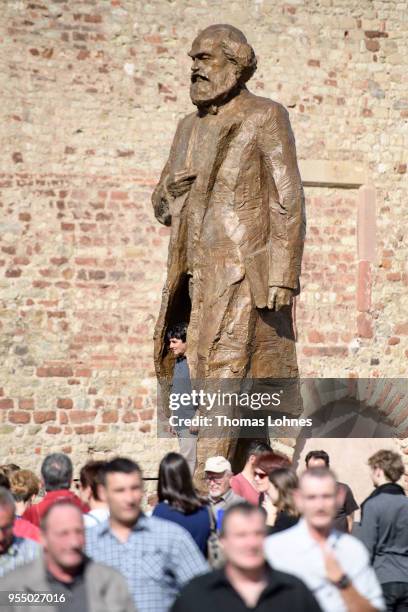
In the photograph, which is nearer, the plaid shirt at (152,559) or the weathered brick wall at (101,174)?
the plaid shirt at (152,559)

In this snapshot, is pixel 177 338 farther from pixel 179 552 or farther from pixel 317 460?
pixel 179 552

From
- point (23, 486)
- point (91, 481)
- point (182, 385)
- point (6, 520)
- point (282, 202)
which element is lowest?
point (6, 520)

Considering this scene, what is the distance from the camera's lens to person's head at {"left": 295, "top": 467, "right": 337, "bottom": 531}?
6.59 m

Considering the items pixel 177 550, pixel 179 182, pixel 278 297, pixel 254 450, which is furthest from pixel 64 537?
pixel 179 182

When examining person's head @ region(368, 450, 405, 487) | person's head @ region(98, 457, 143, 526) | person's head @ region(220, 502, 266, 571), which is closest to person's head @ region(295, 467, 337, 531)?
person's head @ region(220, 502, 266, 571)

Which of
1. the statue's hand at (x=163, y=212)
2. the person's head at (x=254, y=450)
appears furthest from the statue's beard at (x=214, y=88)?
the person's head at (x=254, y=450)

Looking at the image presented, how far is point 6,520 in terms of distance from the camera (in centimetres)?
695

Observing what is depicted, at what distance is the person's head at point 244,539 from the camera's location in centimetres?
600

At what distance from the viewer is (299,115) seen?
17.5 meters

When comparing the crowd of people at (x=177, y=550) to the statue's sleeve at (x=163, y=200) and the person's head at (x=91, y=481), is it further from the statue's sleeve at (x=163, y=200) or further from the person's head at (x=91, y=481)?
the statue's sleeve at (x=163, y=200)

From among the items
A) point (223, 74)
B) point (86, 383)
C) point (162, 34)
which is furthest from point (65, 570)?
point (162, 34)

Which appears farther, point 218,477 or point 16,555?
point 218,477

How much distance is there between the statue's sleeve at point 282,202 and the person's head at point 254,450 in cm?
100

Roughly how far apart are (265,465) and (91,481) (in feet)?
3.30
